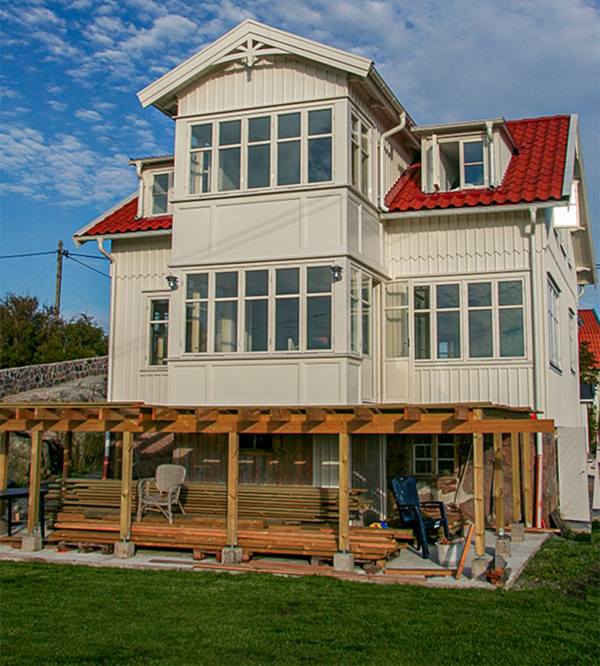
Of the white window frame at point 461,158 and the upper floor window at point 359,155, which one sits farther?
the white window frame at point 461,158

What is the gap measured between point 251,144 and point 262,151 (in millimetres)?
242

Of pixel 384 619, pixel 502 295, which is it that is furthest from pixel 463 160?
pixel 384 619

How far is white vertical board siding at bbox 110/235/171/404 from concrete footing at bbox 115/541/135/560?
4.49m

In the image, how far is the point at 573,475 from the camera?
16.2 m

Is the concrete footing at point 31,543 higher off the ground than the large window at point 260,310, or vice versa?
the large window at point 260,310

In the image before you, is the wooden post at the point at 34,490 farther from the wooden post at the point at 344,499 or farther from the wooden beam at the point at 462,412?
the wooden beam at the point at 462,412

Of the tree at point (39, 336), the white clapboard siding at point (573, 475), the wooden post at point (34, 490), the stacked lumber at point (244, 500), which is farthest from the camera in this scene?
the tree at point (39, 336)

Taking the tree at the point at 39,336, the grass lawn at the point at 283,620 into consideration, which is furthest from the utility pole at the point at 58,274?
the grass lawn at the point at 283,620

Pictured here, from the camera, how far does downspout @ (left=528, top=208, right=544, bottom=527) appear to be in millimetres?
13227

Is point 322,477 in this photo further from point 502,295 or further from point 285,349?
point 502,295

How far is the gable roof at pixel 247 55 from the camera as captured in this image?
1298cm

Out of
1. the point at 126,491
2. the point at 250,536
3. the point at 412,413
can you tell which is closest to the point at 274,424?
the point at 250,536

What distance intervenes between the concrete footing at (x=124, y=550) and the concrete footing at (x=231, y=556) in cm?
153

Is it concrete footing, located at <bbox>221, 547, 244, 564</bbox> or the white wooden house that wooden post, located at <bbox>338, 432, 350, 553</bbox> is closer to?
concrete footing, located at <bbox>221, 547, 244, 564</bbox>
